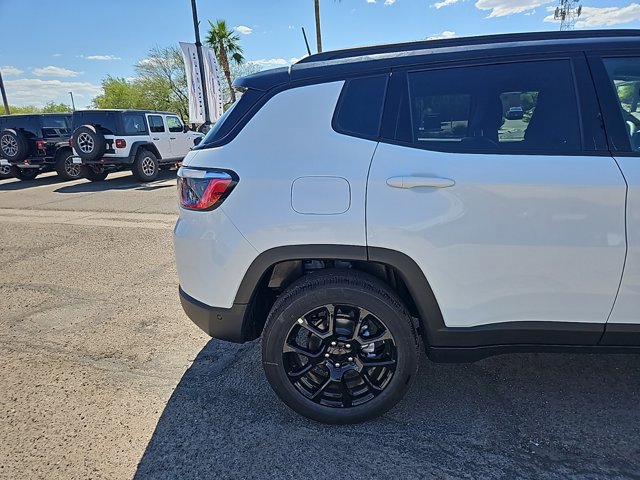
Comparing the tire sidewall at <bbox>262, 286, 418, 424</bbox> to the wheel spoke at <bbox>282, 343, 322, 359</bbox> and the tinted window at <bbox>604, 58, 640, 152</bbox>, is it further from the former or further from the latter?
the tinted window at <bbox>604, 58, 640, 152</bbox>

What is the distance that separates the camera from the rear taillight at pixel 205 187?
206 cm

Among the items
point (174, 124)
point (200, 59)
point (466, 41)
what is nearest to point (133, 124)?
point (174, 124)

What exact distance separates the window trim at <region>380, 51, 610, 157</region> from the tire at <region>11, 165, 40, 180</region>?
14510 millimetres

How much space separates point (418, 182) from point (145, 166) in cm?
1166

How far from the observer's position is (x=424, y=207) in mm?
1926

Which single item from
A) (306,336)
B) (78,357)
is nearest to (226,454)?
(306,336)

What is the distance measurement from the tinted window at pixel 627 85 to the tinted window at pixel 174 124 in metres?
12.9

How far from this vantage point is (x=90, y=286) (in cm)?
424

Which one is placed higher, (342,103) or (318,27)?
(318,27)

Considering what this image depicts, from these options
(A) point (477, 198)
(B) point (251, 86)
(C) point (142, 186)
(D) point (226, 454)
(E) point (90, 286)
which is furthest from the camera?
(C) point (142, 186)

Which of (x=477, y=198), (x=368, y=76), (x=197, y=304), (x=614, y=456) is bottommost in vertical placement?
(x=614, y=456)

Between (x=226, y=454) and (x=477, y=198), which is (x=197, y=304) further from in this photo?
(x=477, y=198)

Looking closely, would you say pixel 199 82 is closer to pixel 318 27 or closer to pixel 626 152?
pixel 318 27

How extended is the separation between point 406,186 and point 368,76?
62 centimetres
